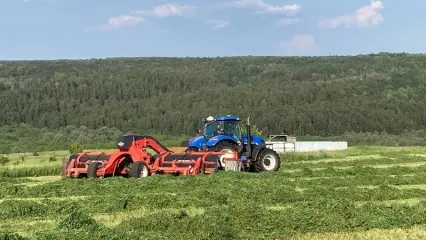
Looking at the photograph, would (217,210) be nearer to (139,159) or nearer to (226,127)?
(139,159)

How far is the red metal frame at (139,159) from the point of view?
21875mm

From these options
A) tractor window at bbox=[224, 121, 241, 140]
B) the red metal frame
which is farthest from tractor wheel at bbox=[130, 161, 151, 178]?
tractor window at bbox=[224, 121, 241, 140]

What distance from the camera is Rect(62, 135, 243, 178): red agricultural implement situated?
2183cm

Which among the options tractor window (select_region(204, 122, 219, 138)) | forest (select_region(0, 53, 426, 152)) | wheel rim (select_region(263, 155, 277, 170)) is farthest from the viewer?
forest (select_region(0, 53, 426, 152))

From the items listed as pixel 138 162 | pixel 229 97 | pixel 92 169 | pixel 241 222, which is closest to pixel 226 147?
pixel 138 162

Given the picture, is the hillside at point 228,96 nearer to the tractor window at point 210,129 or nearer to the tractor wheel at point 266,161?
the tractor window at point 210,129

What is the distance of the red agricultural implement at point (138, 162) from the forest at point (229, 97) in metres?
59.5

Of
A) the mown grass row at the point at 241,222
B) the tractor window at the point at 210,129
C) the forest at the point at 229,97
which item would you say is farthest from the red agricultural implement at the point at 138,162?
the forest at the point at 229,97

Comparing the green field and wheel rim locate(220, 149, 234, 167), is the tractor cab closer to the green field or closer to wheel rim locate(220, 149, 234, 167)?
wheel rim locate(220, 149, 234, 167)

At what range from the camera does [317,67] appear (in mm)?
142250

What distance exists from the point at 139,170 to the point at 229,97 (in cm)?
9195

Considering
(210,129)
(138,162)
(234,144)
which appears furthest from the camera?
(210,129)

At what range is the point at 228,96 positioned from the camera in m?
114

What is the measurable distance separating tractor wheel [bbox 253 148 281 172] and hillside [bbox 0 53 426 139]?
69.8 metres
